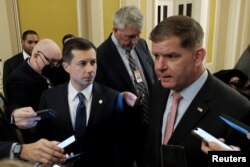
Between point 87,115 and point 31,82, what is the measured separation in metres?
0.65

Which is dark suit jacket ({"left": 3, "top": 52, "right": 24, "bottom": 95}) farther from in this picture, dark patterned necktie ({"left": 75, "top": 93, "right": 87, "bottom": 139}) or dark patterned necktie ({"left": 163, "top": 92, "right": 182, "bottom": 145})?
dark patterned necktie ({"left": 163, "top": 92, "right": 182, "bottom": 145})

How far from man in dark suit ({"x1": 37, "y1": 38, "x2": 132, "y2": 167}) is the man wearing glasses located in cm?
29

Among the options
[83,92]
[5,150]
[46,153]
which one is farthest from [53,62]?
[46,153]

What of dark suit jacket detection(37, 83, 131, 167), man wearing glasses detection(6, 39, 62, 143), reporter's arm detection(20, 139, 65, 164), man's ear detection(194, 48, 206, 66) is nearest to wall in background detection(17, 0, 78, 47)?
man wearing glasses detection(6, 39, 62, 143)

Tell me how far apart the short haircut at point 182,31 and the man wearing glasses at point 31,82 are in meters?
1.17

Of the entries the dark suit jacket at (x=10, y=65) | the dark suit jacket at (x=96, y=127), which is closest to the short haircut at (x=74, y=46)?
the dark suit jacket at (x=96, y=127)

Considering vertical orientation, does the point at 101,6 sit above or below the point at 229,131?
above

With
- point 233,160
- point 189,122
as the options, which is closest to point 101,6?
point 189,122

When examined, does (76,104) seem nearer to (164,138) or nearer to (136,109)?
(136,109)

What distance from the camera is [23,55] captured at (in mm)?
3516

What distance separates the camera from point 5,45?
3816 millimetres

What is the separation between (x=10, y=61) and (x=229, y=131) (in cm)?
298

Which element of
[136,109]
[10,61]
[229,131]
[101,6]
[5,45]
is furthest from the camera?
[101,6]

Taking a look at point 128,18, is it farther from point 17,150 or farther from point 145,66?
point 17,150
